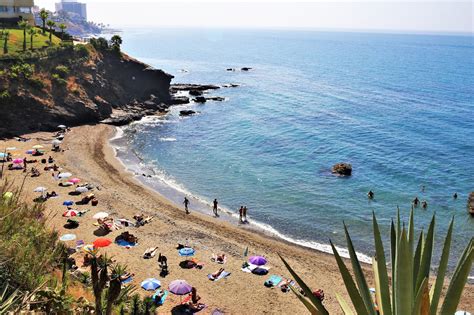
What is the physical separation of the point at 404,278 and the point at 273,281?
20388mm

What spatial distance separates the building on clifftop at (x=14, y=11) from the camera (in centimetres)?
7481

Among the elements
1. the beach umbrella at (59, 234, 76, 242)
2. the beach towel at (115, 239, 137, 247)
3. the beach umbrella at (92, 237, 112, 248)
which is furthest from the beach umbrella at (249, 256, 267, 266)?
the beach umbrella at (59, 234, 76, 242)

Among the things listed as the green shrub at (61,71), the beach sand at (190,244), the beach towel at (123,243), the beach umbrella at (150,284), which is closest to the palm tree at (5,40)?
the green shrub at (61,71)

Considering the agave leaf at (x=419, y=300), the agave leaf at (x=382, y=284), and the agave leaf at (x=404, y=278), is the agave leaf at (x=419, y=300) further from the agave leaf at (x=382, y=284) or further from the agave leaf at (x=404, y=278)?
the agave leaf at (x=382, y=284)

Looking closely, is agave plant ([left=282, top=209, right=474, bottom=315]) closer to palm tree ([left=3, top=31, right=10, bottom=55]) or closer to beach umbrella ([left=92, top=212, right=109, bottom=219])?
beach umbrella ([left=92, top=212, right=109, bottom=219])

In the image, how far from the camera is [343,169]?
48250 mm

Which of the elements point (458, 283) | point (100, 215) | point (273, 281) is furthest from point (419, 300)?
point (100, 215)

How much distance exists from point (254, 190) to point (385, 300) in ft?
120

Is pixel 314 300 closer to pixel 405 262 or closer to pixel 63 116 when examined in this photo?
pixel 405 262

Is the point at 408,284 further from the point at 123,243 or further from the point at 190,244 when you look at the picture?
the point at 123,243

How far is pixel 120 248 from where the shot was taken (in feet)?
97.2

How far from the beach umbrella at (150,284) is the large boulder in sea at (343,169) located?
95.5ft

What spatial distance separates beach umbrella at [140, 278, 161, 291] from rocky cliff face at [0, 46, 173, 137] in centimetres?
3716

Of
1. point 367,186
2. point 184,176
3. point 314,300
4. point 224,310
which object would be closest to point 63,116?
point 184,176
